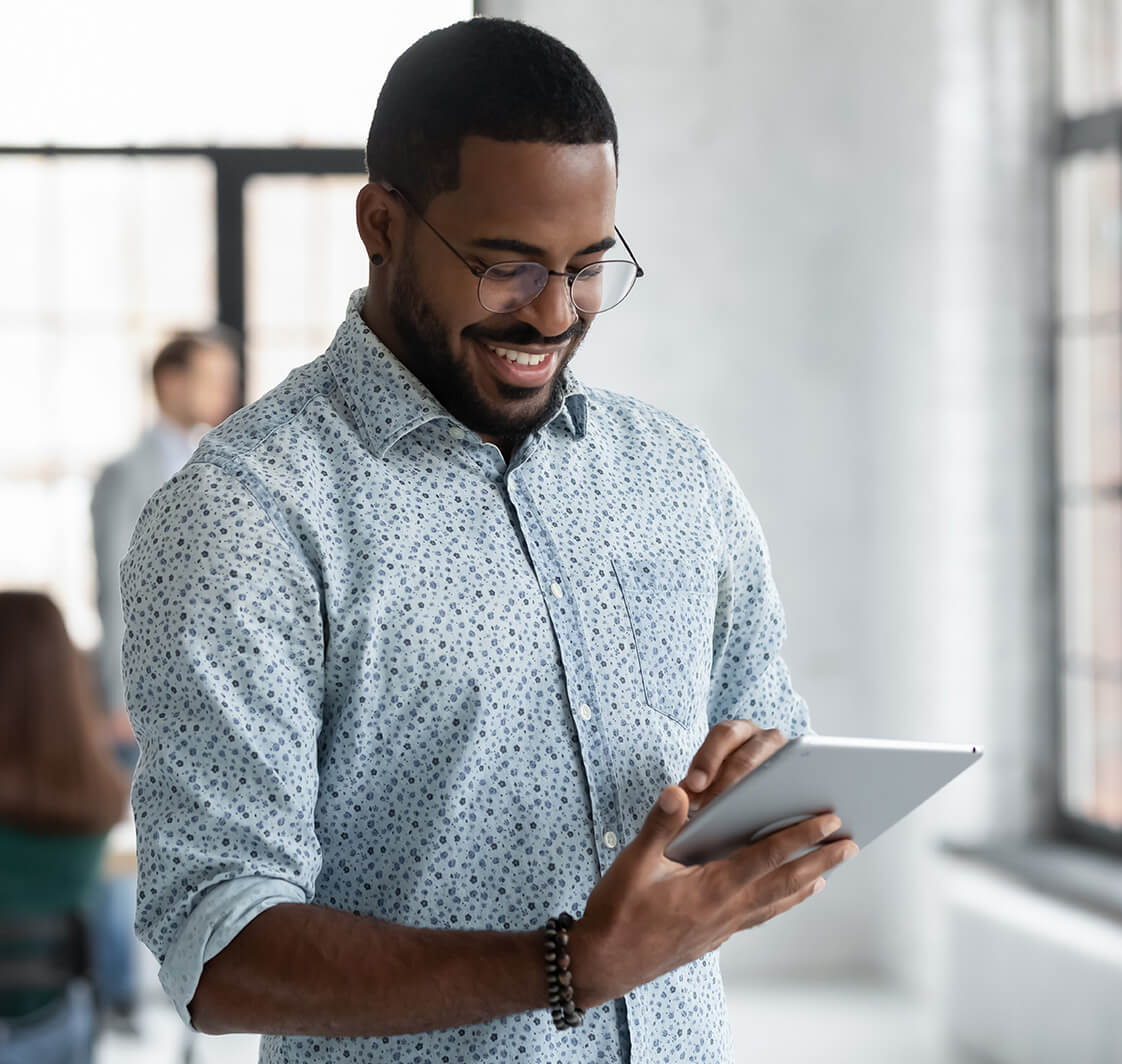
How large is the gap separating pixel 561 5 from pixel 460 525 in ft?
8.13

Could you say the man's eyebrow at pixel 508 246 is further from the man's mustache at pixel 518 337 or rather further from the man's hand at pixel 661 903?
the man's hand at pixel 661 903

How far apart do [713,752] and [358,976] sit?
1.08 ft

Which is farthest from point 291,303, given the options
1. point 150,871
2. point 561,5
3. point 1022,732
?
point 150,871

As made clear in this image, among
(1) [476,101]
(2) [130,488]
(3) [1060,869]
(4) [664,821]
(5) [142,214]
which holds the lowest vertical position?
(3) [1060,869]

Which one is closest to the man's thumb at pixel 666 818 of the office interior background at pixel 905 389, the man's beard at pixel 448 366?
the man's beard at pixel 448 366

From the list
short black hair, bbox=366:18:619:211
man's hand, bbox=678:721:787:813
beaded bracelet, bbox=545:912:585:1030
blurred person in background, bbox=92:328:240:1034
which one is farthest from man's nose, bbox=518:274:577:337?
blurred person in background, bbox=92:328:240:1034

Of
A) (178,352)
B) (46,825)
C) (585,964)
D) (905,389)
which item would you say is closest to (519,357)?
(585,964)

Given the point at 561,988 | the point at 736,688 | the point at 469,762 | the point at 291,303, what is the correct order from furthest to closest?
the point at 291,303
the point at 736,688
the point at 469,762
the point at 561,988

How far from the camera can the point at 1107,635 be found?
131 inches

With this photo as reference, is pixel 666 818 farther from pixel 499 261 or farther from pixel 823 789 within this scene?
pixel 499 261

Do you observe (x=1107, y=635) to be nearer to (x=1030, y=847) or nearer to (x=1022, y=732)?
(x=1022, y=732)

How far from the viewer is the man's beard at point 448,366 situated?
1193 millimetres

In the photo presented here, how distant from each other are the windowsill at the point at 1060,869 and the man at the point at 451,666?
1.92 m

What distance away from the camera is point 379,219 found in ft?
4.05
